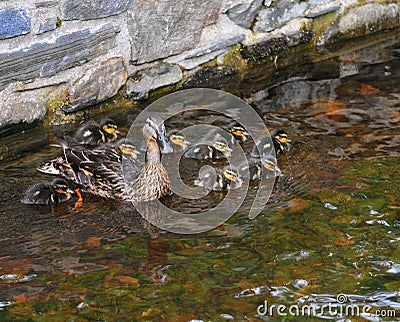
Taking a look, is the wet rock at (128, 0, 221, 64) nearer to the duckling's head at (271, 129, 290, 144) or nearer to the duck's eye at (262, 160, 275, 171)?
the duckling's head at (271, 129, 290, 144)

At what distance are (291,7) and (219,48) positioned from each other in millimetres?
953

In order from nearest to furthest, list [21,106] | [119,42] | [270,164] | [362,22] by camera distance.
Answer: [270,164] → [21,106] → [119,42] → [362,22]

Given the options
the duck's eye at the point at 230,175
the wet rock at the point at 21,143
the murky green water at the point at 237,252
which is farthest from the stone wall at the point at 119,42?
the duck's eye at the point at 230,175

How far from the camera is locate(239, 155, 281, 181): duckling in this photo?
211 inches

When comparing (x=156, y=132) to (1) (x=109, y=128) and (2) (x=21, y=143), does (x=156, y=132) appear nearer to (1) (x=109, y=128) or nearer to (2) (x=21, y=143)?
(1) (x=109, y=128)

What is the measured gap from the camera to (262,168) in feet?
17.8

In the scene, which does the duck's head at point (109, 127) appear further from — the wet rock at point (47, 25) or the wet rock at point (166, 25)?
the wet rock at point (47, 25)

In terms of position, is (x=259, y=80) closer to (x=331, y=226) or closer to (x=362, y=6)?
(x=362, y=6)

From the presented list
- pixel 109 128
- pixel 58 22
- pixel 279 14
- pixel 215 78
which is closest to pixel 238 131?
pixel 109 128

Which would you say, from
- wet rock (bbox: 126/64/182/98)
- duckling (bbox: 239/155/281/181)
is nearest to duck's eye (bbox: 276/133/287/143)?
duckling (bbox: 239/155/281/181)

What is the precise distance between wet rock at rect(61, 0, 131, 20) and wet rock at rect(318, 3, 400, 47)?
2541mm

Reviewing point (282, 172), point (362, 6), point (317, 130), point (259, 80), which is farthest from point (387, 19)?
point (282, 172)

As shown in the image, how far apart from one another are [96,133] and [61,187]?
0.89 m

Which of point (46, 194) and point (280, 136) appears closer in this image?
point (46, 194)
